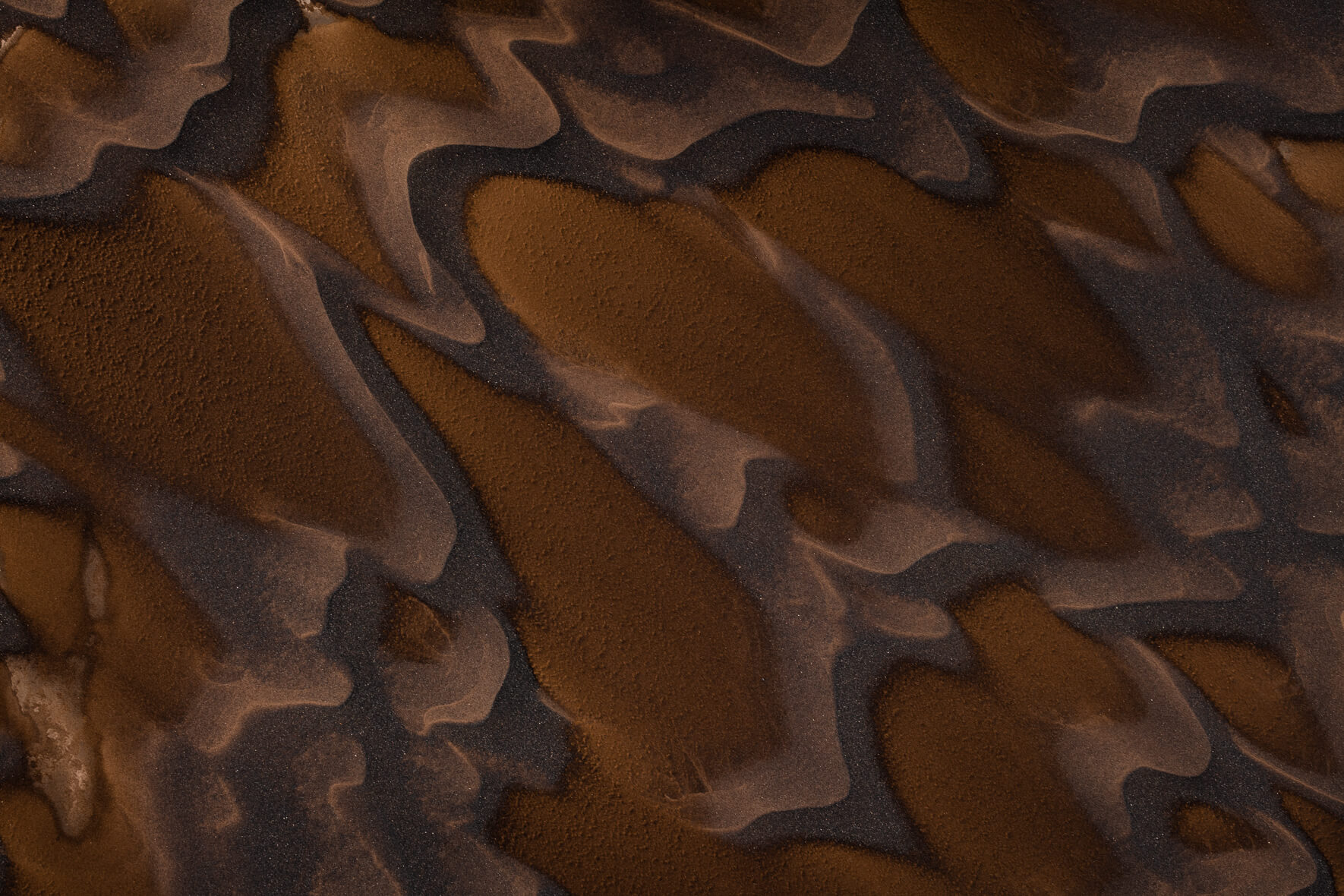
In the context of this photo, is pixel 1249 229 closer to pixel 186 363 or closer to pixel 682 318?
pixel 682 318

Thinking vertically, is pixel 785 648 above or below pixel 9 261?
below

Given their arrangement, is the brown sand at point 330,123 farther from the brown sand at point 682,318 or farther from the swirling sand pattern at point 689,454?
the brown sand at point 682,318

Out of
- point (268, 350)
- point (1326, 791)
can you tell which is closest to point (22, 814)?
point (268, 350)

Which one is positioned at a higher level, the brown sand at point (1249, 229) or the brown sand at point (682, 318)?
the brown sand at point (1249, 229)

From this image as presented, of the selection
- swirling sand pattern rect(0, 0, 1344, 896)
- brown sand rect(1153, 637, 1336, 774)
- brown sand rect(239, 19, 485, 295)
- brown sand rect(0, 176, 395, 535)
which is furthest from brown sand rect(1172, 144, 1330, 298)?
brown sand rect(0, 176, 395, 535)

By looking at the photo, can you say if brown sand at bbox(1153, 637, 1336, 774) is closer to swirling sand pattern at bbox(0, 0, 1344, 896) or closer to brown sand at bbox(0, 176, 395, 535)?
swirling sand pattern at bbox(0, 0, 1344, 896)

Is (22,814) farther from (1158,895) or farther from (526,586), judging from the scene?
(1158,895)

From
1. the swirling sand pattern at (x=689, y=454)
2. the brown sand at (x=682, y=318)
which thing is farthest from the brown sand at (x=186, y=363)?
the brown sand at (x=682, y=318)

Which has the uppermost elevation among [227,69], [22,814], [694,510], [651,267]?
[227,69]
